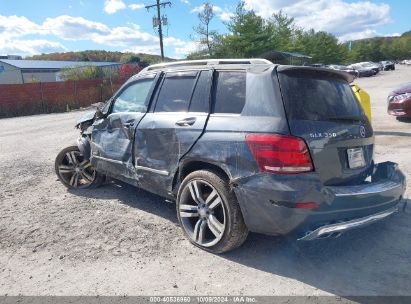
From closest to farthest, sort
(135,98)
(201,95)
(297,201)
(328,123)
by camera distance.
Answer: (297,201) → (328,123) → (201,95) → (135,98)

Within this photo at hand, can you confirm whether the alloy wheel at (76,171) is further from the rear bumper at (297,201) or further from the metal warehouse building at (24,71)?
the metal warehouse building at (24,71)

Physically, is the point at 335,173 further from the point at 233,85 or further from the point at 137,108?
the point at 137,108

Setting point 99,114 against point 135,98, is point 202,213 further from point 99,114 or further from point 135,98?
point 99,114

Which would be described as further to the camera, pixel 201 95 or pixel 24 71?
pixel 24 71

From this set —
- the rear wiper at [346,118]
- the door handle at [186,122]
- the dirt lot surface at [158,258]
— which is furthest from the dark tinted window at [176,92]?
the rear wiper at [346,118]

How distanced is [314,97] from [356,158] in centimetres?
69

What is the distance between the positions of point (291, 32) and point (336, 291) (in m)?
49.4

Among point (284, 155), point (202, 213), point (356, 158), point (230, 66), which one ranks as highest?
point (230, 66)

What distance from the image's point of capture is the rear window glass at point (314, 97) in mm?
3070

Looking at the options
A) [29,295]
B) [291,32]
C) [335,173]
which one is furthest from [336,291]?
[291,32]

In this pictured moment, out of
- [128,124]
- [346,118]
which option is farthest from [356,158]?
[128,124]

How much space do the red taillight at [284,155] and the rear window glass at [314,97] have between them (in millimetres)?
232

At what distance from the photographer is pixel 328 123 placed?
316 centimetres

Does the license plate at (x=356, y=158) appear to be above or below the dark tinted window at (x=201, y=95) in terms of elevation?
below
